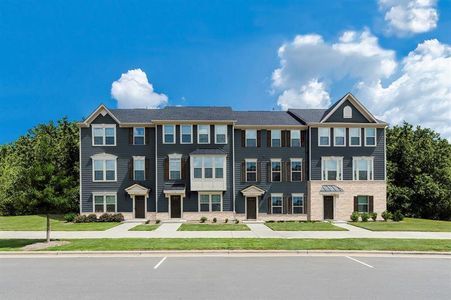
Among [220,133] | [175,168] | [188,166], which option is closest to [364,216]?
[220,133]

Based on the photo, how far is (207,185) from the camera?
31.0 metres

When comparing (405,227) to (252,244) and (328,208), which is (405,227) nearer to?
(328,208)

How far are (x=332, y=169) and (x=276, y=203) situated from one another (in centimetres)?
644

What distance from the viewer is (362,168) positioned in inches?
1275

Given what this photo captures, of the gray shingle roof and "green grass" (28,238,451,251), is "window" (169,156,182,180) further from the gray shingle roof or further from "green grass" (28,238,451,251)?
"green grass" (28,238,451,251)

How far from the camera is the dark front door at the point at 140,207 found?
3146 centimetres

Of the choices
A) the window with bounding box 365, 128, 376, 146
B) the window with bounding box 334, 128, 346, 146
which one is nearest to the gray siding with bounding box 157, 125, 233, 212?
the window with bounding box 334, 128, 346, 146

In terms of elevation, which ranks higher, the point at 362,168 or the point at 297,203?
the point at 362,168

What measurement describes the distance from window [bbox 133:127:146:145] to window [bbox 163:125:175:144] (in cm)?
227

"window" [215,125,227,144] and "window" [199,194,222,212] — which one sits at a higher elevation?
"window" [215,125,227,144]

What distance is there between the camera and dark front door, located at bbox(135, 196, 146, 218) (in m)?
31.5
